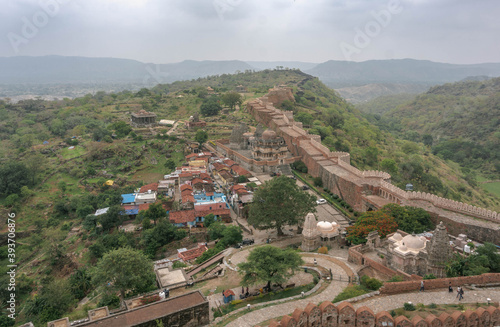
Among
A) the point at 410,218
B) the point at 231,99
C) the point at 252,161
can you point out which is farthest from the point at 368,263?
the point at 231,99

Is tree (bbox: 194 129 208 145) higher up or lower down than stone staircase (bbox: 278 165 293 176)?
higher up

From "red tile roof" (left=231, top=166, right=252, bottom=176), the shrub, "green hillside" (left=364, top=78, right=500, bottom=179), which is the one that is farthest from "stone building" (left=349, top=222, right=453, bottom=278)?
"green hillside" (left=364, top=78, right=500, bottom=179)

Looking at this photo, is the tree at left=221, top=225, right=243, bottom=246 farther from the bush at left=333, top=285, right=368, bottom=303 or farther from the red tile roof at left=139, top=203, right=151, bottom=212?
the bush at left=333, top=285, right=368, bottom=303

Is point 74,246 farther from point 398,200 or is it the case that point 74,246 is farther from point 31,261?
point 398,200

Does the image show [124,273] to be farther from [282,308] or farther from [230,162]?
[230,162]

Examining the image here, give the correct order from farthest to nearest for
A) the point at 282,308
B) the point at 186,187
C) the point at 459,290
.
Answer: the point at 186,187, the point at 282,308, the point at 459,290

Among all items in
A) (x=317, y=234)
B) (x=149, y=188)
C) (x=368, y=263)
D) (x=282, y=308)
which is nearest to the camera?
(x=282, y=308)

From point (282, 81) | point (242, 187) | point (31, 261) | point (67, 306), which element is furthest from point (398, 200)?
point (282, 81)
